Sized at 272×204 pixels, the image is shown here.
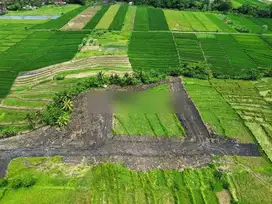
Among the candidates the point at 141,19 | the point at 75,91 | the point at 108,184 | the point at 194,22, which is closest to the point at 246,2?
the point at 194,22

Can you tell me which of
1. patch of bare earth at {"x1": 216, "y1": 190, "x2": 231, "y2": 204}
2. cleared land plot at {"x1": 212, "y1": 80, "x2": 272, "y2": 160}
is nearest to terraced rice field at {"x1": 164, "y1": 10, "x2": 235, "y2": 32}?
cleared land plot at {"x1": 212, "y1": 80, "x2": 272, "y2": 160}

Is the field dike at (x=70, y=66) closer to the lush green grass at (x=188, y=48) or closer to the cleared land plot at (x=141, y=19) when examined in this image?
the lush green grass at (x=188, y=48)

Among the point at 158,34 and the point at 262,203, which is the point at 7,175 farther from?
the point at 158,34

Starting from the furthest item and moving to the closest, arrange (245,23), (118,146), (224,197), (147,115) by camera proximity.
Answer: (245,23)
(147,115)
(118,146)
(224,197)

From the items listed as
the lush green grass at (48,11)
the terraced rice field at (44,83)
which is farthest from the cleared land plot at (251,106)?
the lush green grass at (48,11)

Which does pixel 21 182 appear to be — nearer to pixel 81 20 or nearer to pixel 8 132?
pixel 8 132

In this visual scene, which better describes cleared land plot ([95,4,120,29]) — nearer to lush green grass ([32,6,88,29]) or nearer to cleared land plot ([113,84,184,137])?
lush green grass ([32,6,88,29])
